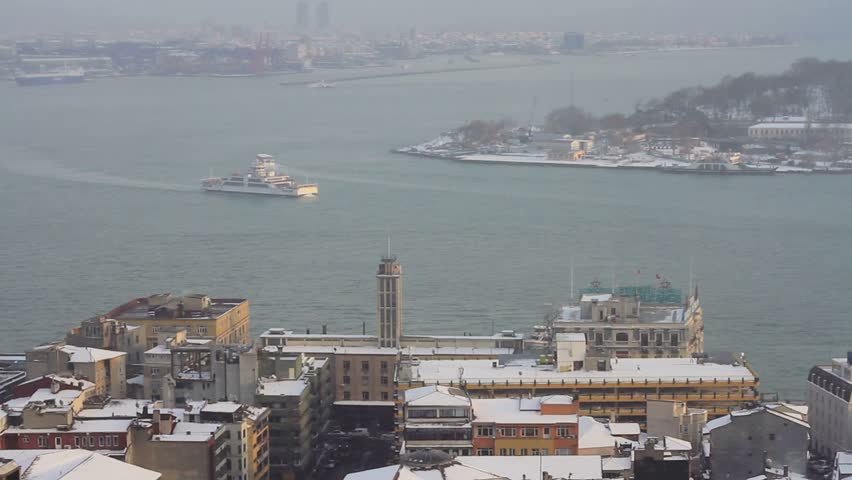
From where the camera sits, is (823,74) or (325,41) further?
(325,41)

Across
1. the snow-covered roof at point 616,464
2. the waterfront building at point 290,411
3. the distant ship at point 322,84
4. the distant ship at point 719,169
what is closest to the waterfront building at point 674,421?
the snow-covered roof at point 616,464

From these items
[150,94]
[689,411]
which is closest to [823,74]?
[150,94]

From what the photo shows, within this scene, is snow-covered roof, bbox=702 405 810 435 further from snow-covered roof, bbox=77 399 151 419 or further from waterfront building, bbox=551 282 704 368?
snow-covered roof, bbox=77 399 151 419

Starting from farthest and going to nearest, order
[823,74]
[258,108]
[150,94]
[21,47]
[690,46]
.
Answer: [690,46] < [21,47] < [150,94] < [258,108] < [823,74]

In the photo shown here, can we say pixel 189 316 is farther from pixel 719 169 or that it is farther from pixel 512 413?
pixel 719 169

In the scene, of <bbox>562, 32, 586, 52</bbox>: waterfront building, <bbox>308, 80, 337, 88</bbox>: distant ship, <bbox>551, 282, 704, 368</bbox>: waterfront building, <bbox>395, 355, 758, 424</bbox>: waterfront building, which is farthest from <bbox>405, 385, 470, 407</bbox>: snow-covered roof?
<bbox>562, 32, 586, 52</bbox>: waterfront building

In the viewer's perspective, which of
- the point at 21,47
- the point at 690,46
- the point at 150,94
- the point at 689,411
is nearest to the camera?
the point at 689,411

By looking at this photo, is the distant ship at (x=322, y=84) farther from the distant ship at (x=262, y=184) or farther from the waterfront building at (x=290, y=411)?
the waterfront building at (x=290, y=411)

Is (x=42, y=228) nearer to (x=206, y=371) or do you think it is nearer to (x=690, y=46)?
(x=206, y=371)
